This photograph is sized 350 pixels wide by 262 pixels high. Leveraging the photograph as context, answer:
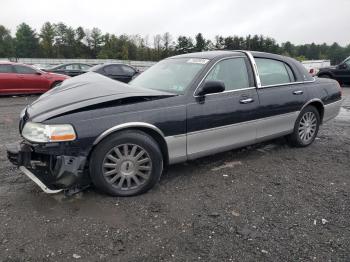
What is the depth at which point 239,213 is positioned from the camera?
3.29 m

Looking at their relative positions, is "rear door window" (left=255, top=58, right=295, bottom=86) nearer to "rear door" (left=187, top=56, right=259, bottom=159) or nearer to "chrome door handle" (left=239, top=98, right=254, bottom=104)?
"rear door" (left=187, top=56, right=259, bottom=159)

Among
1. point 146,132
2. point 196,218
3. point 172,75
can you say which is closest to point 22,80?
point 172,75

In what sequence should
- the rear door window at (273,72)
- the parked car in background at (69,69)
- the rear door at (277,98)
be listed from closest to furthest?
the rear door at (277,98) → the rear door window at (273,72) → the parked car in background at (69,69)

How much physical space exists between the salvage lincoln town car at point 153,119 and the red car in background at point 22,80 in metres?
8.80

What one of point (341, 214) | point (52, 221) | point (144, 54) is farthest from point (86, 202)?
point (144, 54)

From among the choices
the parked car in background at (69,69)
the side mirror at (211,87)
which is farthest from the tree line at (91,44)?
the side mirror at (211,87)

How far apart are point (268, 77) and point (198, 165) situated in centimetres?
162

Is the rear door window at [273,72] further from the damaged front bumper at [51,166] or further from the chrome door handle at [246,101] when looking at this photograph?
the damaged front bumper at [51,166]

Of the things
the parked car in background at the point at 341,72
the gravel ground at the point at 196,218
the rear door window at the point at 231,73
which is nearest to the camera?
the gravel ground at the point at 196,218

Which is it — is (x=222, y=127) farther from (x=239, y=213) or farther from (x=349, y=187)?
(x=349, y=187)

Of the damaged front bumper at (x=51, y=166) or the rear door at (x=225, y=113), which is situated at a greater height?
the rear door at (x=225, y=113)

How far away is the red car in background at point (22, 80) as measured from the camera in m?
11.8

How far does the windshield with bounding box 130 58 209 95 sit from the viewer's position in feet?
13.5

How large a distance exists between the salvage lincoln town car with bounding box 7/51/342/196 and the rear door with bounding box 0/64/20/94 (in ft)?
28.8
